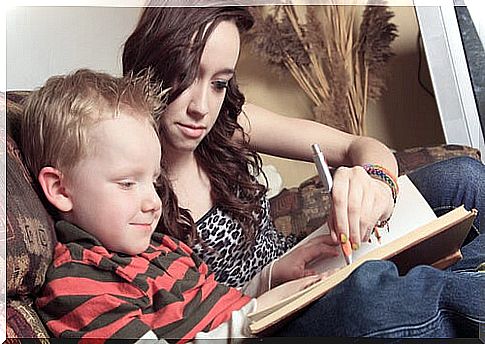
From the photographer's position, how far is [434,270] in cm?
102

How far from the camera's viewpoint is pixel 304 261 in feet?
3.47

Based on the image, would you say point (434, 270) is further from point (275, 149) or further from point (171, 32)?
point (171, 32)

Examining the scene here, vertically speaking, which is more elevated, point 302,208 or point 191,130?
point 191,130

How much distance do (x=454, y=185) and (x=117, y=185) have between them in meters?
0.39

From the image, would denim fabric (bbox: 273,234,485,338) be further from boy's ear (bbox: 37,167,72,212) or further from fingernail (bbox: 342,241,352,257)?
boy's ear (bbox: 37,167,72,212)

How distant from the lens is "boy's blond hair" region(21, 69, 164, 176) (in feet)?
3.29

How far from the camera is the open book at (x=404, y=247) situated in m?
0.99

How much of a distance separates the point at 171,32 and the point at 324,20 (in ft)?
0.58

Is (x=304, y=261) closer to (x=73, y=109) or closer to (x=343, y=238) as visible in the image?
(x=343, y=238)

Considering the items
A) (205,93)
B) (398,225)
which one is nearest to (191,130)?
(205,93)

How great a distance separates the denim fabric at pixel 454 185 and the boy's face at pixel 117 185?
1.03 feet

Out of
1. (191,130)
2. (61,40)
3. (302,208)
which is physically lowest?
(302,208)

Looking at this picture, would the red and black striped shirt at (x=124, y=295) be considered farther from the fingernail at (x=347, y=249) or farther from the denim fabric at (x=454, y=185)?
the denim fabric at (x=454, y=185)

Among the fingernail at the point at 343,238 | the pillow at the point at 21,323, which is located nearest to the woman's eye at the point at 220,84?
the fingernail at the point at 343,238
